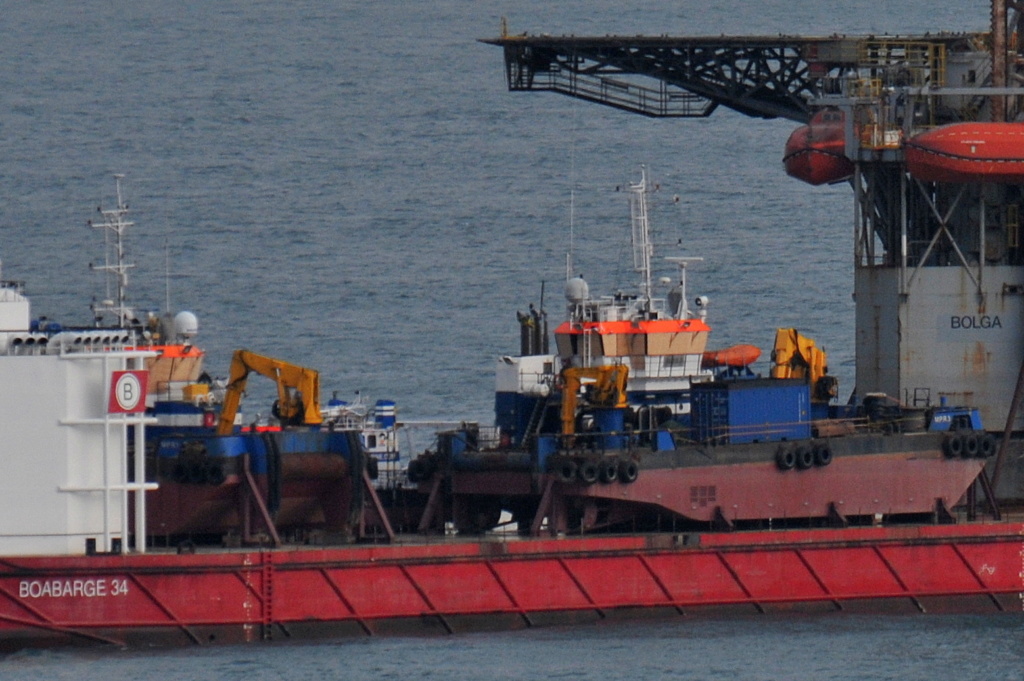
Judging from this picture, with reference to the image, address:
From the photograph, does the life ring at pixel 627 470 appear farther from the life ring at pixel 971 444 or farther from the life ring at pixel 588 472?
the life ring at pixel 971 444

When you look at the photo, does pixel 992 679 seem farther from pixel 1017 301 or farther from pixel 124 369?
pixel 124 369

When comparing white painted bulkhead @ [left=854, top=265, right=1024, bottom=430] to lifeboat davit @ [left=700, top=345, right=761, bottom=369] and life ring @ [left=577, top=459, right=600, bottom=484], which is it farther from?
life ring @ [left=577, top=459, right=600, bottom=484]

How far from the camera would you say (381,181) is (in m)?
106

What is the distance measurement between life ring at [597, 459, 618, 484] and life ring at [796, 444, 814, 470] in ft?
12.3

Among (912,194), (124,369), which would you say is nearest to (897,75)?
(912,194)

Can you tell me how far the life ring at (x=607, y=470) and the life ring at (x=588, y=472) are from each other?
74 millimetres

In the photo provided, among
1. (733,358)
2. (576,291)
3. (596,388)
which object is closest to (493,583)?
(596,388)

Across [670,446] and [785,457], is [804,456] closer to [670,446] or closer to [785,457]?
[785,457]

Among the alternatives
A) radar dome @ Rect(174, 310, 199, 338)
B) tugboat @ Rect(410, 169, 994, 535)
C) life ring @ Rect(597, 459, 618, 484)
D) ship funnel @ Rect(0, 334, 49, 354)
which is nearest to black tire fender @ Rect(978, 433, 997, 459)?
tugboat @ Rect(410, 169, 994, 535)

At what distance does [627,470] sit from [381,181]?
168 feet

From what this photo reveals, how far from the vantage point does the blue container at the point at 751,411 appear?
5703 cm

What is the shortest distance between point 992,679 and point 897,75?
1503cm

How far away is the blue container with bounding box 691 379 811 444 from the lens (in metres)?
57.0

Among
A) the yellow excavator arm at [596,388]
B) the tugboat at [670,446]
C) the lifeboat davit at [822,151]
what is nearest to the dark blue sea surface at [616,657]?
the tugboat at [670,446]
